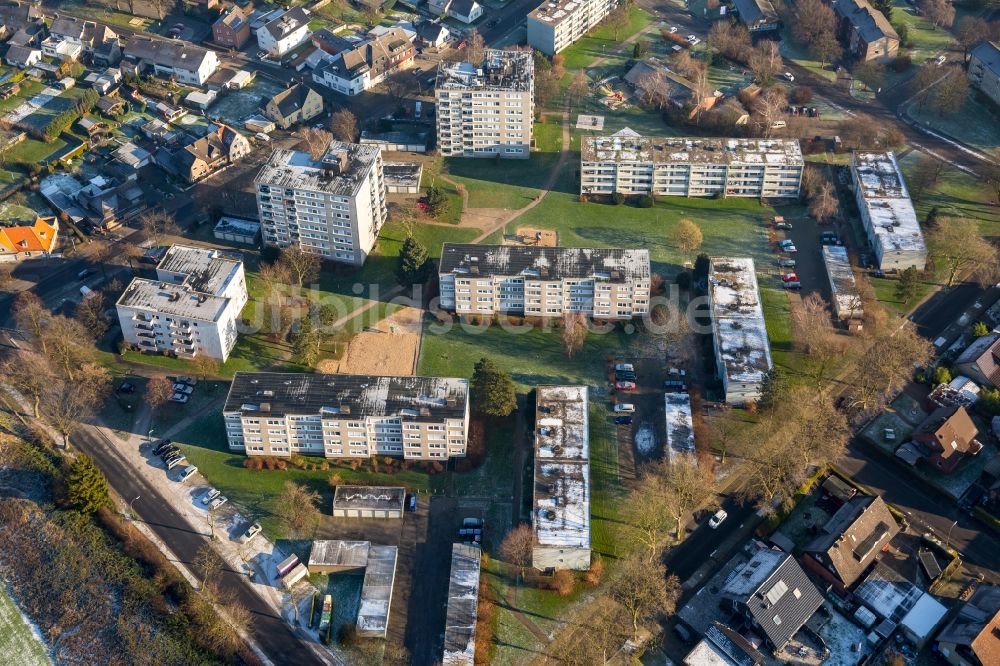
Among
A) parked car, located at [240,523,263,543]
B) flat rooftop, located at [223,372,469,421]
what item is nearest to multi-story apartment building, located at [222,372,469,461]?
flat rooftop, located at [223,372,469,421]

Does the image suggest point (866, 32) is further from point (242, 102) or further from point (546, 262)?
point (242, 102)

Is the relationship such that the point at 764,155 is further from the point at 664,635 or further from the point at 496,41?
the point at 664,635

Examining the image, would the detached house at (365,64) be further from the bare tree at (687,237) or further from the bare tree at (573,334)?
the bare tree at (573,334)

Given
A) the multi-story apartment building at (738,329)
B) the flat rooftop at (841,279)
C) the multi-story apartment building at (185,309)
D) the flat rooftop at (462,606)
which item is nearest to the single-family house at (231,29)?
the multi-story apartment building at (185,309)

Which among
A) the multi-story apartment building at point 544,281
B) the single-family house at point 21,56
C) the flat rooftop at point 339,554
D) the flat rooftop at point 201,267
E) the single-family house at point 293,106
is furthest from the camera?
the single-family house at point 21,56

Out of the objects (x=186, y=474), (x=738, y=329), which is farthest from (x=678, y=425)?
(x=186, y=474)

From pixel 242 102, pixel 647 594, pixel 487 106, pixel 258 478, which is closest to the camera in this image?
pixel 647 594
